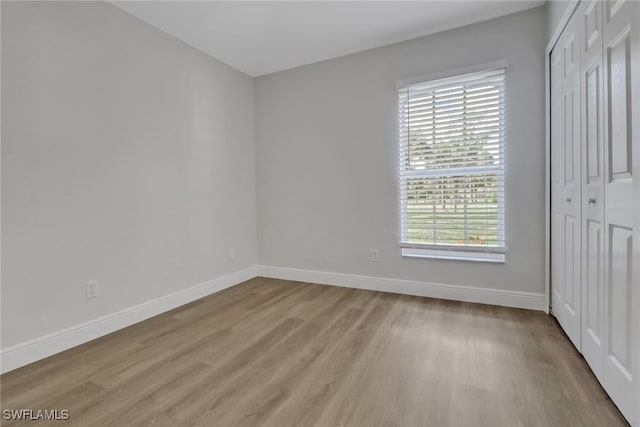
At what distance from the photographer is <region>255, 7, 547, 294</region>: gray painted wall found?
8.40 ft

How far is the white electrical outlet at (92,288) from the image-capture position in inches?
86.2

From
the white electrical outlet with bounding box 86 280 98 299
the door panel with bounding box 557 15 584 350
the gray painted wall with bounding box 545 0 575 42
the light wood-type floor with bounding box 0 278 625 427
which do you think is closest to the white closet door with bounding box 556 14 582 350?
the door panel with bounding box 557 15 584 350

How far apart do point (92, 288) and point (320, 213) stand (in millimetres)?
2249

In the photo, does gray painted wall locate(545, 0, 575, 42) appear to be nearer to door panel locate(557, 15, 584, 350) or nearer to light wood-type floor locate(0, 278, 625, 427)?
door panel locate(557, 15, 584, 350)

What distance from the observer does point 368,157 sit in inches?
127

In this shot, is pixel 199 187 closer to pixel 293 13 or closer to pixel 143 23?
pixel 143 23

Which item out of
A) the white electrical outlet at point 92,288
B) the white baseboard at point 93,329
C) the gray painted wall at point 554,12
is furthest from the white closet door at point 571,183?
the white electrical outlet at point 92,288

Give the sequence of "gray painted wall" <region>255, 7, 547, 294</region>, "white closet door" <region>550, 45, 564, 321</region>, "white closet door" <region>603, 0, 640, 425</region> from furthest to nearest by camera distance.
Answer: "gray painted wall" <region>255, 7, 547, 294</region>
"white closet door" <region>550, 45, 564, 321</region>
"white closet door" <region>603, 0, 640, 425</region>

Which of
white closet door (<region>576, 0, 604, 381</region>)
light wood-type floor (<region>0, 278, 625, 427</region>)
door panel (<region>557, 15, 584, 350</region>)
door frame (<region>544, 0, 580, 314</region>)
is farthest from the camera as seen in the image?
door frame (<region>544, 0, 580, 314</region>)

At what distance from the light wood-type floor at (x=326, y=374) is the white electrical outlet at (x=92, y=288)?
343 millimetres

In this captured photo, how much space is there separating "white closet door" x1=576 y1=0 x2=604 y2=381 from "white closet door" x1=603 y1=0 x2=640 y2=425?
0.07 m

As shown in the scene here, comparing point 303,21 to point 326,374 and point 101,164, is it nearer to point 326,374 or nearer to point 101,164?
point 101,164

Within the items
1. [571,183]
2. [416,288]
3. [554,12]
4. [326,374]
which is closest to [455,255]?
[416,288]

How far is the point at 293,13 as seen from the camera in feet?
8.38
